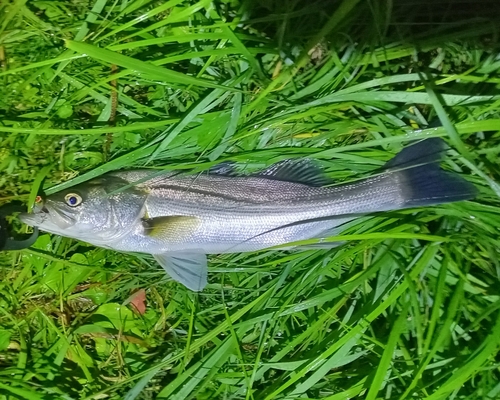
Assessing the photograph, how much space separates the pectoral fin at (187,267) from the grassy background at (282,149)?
0.10 m

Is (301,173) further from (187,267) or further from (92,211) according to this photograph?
(92,211)

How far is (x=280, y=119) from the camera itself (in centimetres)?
176

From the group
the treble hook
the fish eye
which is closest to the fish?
the fish eye

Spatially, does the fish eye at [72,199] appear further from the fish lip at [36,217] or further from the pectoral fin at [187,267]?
the pectoral fin at [187,267]

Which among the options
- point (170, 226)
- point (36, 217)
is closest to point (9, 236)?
point (36, 217)

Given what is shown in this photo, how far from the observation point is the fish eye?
5.81ft

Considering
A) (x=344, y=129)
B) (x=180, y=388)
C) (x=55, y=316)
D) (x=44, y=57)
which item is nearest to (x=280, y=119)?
(x=344, y=129)

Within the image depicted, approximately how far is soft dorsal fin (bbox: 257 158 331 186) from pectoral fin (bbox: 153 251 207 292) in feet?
1.33

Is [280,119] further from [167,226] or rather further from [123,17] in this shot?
[123,17]

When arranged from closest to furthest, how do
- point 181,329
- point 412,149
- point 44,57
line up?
1. point 412,149
2. point 44,57
3. point 181,329

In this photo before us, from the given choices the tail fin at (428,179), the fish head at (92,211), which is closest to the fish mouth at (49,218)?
the fish head at (92,211)

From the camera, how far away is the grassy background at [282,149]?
175 centimetres

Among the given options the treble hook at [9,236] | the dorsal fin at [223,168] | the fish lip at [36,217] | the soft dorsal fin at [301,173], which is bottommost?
the treble hook at [9,236]

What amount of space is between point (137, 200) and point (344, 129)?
80cm
